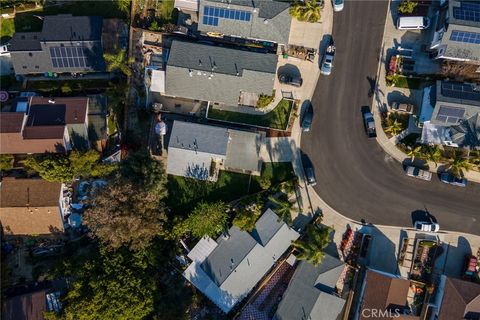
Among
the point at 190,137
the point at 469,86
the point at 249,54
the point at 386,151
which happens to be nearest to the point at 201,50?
the point at 249,54

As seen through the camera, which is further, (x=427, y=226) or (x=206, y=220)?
(x=427, y=226)

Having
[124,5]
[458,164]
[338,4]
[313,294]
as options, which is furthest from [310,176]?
[124,5]

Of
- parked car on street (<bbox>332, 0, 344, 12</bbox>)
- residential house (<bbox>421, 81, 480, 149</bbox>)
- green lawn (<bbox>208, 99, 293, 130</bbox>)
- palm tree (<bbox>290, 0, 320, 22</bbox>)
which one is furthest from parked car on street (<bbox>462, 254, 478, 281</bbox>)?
palm tree (<bbox>290, 0, 320, 22</bbox>)

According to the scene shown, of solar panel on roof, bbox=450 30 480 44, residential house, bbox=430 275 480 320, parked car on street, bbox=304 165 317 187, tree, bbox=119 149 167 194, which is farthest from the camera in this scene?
parked car on street, bbox=304 165 317 187

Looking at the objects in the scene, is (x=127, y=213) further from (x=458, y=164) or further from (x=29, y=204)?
(x=458, y=164)

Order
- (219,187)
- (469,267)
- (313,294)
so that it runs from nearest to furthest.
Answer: (313,294), (469,267), (219,187)

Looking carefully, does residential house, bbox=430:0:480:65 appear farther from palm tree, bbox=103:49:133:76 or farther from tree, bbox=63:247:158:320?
tree, bbox=63:247:158:320
